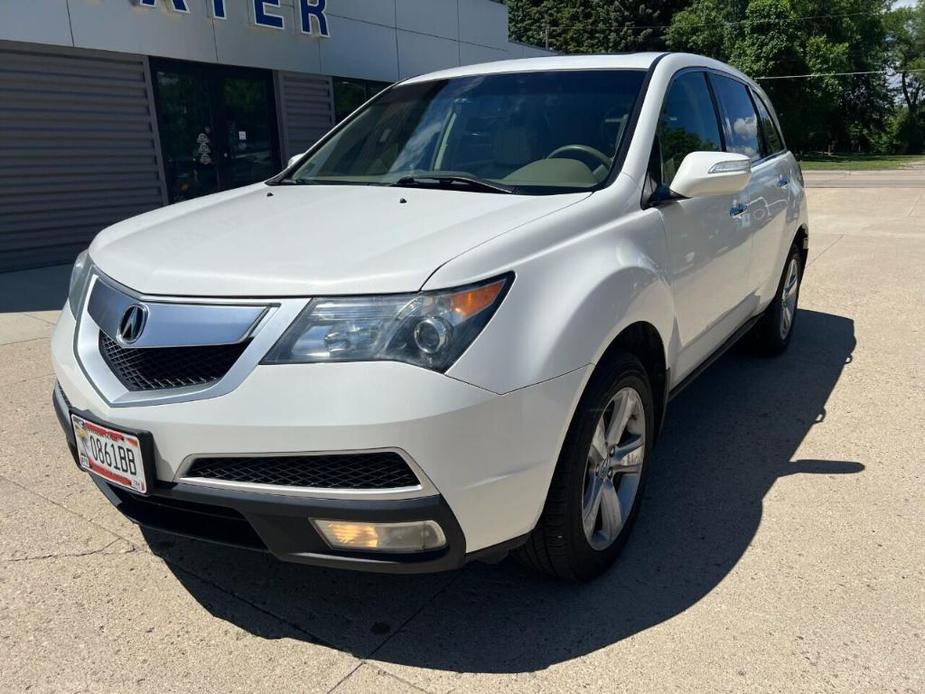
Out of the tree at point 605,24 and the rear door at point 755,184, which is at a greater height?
the tree at point 605,24

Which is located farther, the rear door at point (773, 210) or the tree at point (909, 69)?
the tree at point (909, 69)

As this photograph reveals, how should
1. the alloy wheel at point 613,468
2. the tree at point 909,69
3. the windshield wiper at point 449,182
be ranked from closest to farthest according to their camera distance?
the alloy wheel at point 613,468 → the windshield wiper at point 449,182 → the tree at point 909,69

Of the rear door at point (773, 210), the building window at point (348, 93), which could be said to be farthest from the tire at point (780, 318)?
the building window at point (348, 93)

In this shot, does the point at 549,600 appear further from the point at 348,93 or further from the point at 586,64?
the point at 348,93

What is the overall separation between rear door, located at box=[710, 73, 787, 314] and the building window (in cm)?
959

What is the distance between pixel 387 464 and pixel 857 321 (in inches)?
215

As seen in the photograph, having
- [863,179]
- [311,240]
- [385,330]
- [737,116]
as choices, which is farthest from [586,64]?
[863,179]

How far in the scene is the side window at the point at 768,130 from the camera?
4.72 meters

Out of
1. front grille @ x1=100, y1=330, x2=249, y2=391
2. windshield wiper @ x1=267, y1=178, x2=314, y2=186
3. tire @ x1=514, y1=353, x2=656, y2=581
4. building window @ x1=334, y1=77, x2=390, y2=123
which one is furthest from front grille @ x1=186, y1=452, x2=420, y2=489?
building window @ x1=334, y1=77, x2=390, y2=123

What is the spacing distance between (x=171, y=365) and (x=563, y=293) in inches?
43.8

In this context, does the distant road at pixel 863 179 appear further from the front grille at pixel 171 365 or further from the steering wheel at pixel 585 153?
the front grille at pixel 171 365

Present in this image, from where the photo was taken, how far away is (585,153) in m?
2.94

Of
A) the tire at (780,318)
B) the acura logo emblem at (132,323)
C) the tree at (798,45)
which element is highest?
the tree at (798,45)

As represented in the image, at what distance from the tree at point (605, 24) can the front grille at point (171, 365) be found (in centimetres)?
4471
